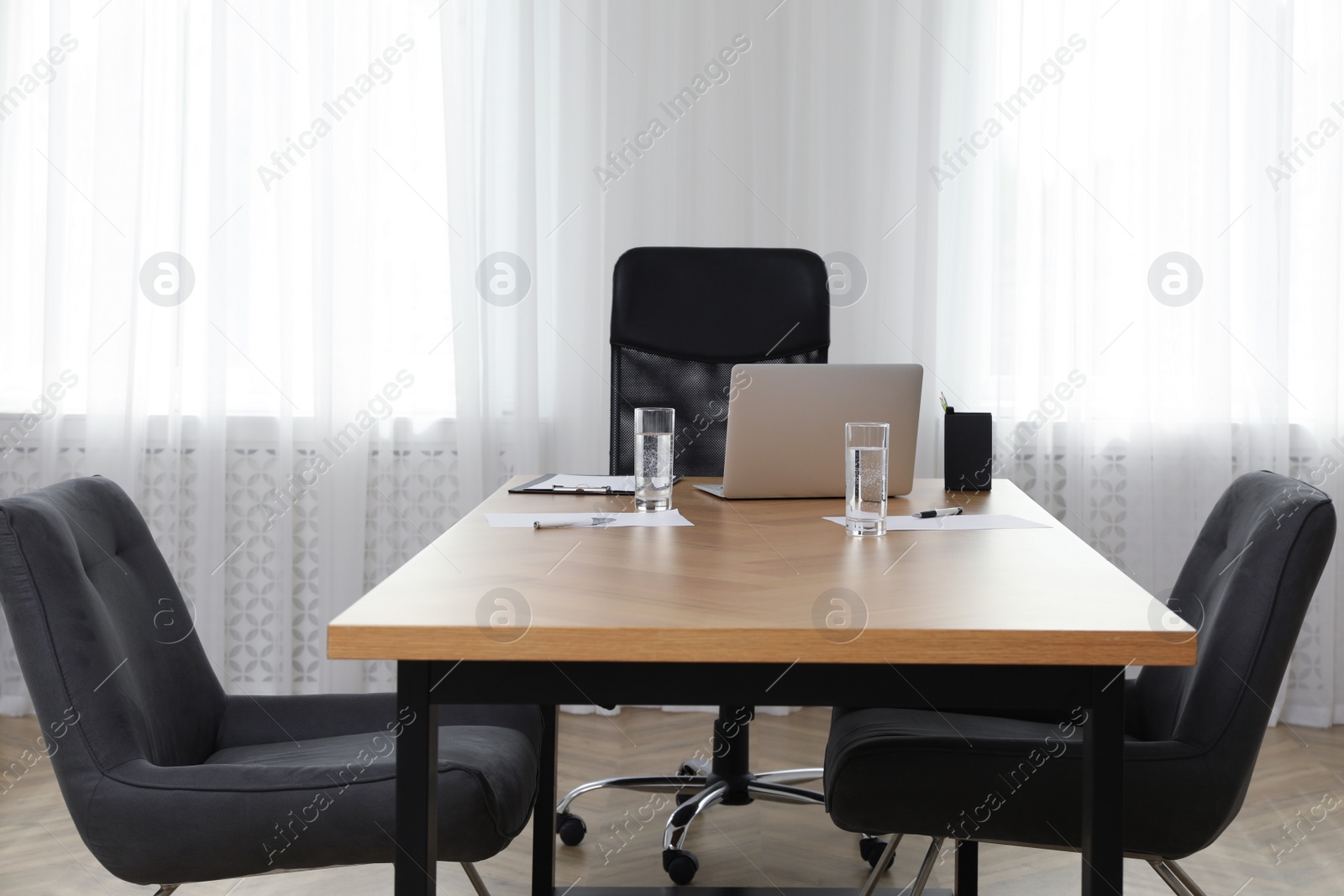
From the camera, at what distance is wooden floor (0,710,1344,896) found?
2.05 meters

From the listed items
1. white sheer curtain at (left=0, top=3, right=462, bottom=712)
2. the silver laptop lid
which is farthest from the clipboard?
white sheer curtain at (left=0, top=3, right=462, bottom=712)

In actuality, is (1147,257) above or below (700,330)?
above

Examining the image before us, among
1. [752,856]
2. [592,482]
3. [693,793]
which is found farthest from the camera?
[693,793]

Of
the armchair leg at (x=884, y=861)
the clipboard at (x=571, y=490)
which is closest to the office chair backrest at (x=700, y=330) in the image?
the clipboard at (x=571, y=490)

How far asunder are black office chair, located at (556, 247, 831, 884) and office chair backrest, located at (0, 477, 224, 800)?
1.12 meters

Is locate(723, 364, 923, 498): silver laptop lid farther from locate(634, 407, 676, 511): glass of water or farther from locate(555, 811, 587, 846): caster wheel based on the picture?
locate(555, 811, 587, 846): caster wheel

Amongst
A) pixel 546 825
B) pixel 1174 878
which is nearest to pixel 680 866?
pixel 546 825

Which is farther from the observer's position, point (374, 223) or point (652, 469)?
point (374, 223)

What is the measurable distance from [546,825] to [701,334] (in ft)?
3.73

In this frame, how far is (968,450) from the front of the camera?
200 centimetres

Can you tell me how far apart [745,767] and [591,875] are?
16.3 inches

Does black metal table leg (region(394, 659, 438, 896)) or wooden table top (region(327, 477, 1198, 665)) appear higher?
wooden table top (region(327, 477, 1198, 665))

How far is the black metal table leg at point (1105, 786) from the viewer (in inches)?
38.3

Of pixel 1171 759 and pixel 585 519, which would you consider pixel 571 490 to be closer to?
pixel 585 519
